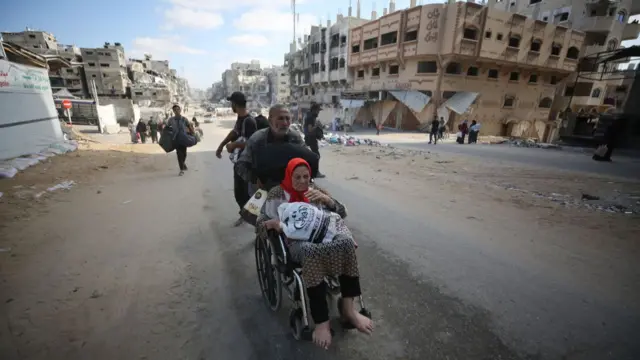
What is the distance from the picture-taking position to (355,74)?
30.0 metres

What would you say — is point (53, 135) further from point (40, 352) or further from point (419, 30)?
point (419, 30)

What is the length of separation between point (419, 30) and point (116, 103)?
2765cm

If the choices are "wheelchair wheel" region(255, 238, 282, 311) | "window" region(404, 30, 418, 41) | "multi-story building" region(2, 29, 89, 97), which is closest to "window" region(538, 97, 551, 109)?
"window" region(404, 30, 418, 41)

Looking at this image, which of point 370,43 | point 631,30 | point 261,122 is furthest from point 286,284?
point 631,30

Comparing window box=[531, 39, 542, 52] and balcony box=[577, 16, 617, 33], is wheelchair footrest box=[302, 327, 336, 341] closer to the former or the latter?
window box=[531, 39, 542, 52]

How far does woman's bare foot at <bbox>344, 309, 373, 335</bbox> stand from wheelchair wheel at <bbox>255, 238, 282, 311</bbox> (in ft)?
1.81

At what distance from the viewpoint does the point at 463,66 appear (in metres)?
22.1

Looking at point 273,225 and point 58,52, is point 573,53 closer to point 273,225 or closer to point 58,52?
point 273,225

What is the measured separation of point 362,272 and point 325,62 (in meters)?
35.3

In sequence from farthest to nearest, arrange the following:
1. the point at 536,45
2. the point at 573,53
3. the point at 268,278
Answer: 1. the point at 573,53
2. the point at 536,45
3. the point at 268,278

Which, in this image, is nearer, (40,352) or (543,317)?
(40,352)

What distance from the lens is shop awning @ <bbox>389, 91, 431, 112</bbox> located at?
2200 centimetres

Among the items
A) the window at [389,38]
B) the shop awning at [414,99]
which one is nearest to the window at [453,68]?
the shop awning at [414,99]

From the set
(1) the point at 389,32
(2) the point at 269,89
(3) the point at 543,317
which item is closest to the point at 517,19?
(1) the point at 389,32
